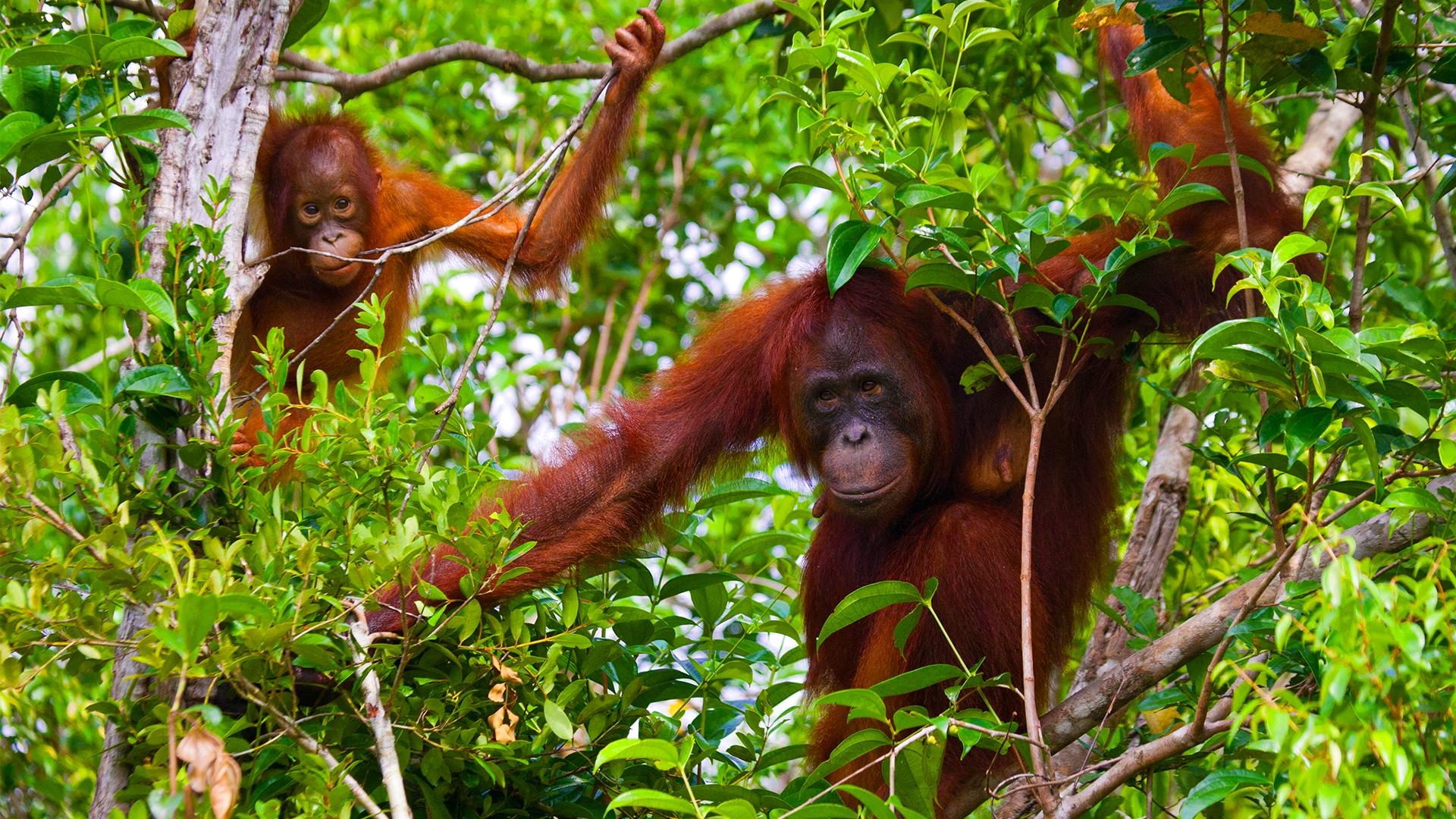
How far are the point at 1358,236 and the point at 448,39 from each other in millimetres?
4840

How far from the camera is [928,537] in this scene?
3764mm

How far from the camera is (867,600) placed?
270 cm

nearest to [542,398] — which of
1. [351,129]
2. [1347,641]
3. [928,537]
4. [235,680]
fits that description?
[351,129]

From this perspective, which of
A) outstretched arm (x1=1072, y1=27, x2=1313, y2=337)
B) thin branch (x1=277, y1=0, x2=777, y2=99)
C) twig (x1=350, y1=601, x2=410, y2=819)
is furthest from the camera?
thin branch (x1=277, y1=0, x2=777, y2=99)

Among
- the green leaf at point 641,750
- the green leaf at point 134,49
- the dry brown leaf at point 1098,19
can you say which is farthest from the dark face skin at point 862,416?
the green leaf at point 134,49

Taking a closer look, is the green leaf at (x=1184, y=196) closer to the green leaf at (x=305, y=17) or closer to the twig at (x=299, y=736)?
the twig at (x=299, y=736)

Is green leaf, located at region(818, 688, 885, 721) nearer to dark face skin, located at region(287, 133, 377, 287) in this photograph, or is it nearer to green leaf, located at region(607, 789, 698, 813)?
green leaf, located at region(607, 789, 698, 813)

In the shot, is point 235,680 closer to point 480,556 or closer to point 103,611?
point 103,611

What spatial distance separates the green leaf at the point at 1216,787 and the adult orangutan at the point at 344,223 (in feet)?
10.3

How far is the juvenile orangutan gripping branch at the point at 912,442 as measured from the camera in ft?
11.6

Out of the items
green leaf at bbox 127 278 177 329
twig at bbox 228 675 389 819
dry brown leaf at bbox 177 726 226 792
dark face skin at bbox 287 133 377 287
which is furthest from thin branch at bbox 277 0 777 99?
dry brown leaf at bbox 177 726 226 792

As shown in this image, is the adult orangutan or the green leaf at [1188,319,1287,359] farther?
the adult orangutan

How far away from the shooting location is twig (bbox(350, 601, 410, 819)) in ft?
6.82

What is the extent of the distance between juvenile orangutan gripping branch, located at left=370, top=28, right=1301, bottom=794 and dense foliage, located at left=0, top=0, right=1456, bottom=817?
0.46 ft
